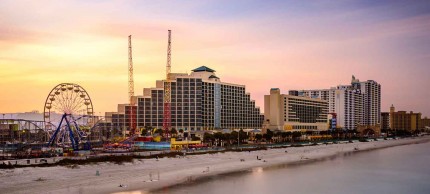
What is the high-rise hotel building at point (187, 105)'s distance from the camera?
153125 millimetres

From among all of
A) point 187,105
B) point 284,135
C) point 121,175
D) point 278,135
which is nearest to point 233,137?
point 187,105

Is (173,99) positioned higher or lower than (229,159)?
higher

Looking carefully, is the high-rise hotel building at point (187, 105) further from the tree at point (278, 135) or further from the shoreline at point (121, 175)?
the shoreline at point (121, 175)

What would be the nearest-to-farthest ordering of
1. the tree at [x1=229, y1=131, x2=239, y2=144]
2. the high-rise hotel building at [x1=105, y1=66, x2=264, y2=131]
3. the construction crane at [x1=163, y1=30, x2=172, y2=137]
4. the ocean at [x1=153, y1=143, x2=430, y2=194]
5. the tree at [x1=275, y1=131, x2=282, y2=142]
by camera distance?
the ocean at [x1=153, y1=143, x2=430, y2=194]
the tree at [x1=229, y1=131, x2=239, y2=144]
the construction crane at [x1=163, y1=30, x2=172, y2=137]
the high-rise hotel building at [x1=105, y1=66, x2=264, y2=131]
the tree at [x1=275, y1=131, x2=282, y2=142]

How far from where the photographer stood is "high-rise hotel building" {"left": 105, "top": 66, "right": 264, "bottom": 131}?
15312cm

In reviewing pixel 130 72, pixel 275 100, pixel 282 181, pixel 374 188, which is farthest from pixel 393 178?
pixel 275 100

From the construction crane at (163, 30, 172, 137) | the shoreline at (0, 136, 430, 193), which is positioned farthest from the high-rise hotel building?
the shoreline at (0, 136, 430, 193)

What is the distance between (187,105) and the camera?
153500 mm

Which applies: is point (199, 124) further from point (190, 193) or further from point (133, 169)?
point (190, 193)

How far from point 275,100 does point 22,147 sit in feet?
407

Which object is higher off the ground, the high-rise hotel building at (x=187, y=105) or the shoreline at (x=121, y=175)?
the high-rise hotel building at (x=187, y=105)

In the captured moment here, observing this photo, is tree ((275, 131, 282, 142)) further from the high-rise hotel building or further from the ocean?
the ocean

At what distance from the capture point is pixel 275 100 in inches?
7525

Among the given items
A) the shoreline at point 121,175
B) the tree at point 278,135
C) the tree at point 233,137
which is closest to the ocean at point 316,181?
the shoreline at point 121,175
